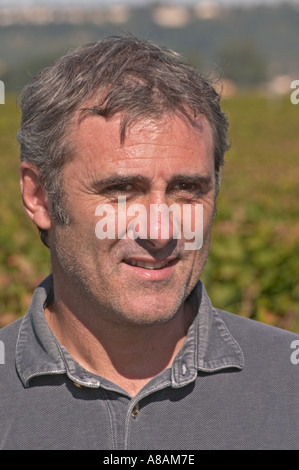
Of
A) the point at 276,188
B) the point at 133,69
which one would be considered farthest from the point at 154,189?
the point at 276,188

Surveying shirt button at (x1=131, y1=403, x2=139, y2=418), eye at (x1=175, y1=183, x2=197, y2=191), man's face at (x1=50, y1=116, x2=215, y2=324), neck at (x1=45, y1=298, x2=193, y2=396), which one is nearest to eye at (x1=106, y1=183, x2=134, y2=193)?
man's face at (x1=50, y1=116, x2=215, y2=324)

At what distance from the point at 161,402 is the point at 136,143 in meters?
0.77

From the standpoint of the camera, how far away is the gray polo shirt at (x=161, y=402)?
6.36 feet

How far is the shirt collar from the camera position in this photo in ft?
6.63

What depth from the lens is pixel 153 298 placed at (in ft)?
6.49

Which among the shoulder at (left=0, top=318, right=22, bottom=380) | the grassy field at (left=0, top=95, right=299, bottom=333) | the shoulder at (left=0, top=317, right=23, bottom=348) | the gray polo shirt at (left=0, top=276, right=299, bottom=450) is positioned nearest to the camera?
the gray polo shirt at (left=0, top=276, right=299, bottom=450)

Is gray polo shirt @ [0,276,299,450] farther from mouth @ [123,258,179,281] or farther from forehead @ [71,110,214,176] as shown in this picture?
forehead @ [71,110,214,176]

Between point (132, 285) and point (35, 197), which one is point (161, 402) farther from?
point (35, 197)

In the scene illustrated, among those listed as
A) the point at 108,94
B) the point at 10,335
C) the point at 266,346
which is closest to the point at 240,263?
the point at 266,346

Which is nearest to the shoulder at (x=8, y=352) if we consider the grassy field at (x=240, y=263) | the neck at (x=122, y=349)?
the neck at (x=122, y=349)

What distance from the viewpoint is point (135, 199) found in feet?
6.50

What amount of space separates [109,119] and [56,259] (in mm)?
539

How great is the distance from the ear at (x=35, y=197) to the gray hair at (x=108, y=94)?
37 mm

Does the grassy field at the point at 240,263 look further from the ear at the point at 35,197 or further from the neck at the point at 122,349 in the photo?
the neck at the point at 122,349
